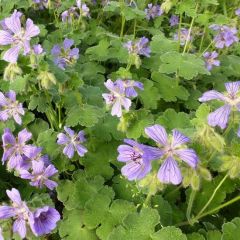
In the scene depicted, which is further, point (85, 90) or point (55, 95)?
point (85, 90)

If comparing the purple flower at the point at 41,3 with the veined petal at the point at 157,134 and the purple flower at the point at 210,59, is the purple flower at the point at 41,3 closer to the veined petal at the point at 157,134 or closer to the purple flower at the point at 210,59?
the purple flower at the point at 210,59

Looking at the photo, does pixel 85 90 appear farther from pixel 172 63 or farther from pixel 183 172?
pixel 183 172

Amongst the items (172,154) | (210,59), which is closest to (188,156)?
(172,154)

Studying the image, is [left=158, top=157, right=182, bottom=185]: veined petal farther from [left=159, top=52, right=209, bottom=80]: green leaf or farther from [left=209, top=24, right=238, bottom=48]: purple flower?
[left=209, top=24, right=238, bottom=48]: purple flower

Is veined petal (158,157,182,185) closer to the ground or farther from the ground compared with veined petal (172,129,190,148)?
closer to the ground

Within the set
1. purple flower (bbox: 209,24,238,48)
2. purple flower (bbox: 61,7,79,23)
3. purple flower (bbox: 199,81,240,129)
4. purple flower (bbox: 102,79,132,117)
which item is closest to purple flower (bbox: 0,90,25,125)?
purple flower (bbox: 102,79,132,117)

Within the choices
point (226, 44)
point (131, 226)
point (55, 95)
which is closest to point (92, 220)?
point (131, 226)

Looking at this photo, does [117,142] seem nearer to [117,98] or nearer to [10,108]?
[117,98]
